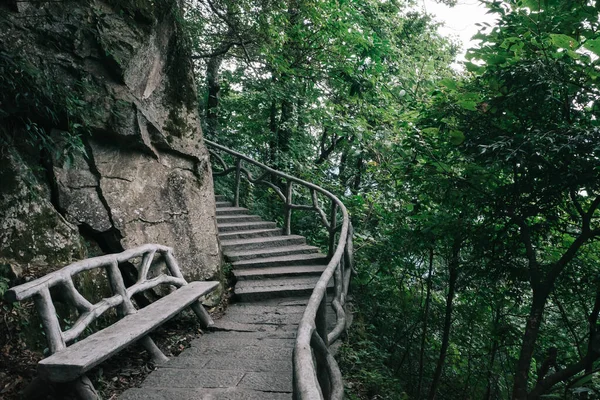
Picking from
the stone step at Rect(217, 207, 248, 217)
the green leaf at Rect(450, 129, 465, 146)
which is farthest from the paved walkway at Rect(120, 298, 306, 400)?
the stone step at Rect(217, 207, 248, 217)

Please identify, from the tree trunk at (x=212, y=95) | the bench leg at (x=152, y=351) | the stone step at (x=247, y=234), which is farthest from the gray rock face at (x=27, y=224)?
the tree trunk at (x=212, y=95)

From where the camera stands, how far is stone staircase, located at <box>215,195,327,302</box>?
561cm

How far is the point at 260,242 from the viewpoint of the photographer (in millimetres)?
6941

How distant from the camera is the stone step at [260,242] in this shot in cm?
675

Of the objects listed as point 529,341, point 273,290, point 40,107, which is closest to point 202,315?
point 273,290

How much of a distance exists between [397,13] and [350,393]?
12.3 meters

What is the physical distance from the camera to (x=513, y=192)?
175 inches

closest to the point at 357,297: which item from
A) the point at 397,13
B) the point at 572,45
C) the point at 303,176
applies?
the point at 303,176

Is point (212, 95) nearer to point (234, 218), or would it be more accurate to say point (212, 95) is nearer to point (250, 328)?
point (234, 218)

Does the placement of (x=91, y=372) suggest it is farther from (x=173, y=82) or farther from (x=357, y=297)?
(x=357, y=297)

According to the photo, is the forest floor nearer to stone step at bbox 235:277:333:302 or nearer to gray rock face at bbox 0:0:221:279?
gray rock face at bbox 0:0:221:279

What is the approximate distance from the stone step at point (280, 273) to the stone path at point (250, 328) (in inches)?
0.6

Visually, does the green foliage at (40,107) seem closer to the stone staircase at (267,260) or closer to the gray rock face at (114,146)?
the gray rock face at (114,146)

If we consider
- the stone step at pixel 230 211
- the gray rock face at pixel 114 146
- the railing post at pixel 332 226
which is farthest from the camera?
the stone step at pixel 230 211
